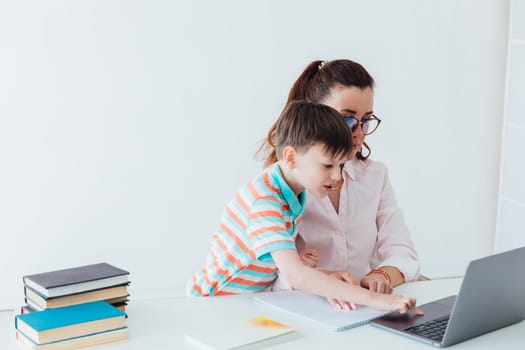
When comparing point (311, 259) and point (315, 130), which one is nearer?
point (315, 130)

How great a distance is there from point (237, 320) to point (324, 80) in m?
0.84

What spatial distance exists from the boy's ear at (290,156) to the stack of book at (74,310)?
480mm

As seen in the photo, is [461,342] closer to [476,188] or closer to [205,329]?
[205,329]

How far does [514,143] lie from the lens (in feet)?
14.6

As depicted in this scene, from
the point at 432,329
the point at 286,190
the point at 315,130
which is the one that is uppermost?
the point at 315,130

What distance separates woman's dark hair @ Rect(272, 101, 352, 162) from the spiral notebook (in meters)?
0.35

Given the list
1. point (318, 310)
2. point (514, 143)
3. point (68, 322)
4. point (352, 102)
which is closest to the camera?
point (68, 322)

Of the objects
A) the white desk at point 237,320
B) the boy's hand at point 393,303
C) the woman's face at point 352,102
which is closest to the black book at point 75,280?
the white desk at point 237,320

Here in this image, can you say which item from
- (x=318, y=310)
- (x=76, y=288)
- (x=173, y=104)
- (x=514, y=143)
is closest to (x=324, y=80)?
(x=318, y=310)

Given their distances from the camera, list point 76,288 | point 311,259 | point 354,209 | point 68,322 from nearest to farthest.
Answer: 1. point 68,322
2. point 76,288
3. point 311,259
4. point 354,209

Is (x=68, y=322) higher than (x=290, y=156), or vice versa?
(x=290, y=156)

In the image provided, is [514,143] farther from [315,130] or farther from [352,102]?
[315,130]

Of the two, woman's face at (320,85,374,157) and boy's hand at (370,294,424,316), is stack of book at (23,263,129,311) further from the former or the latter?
woman's face at (320,85,374,157)

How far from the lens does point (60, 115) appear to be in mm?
3889
